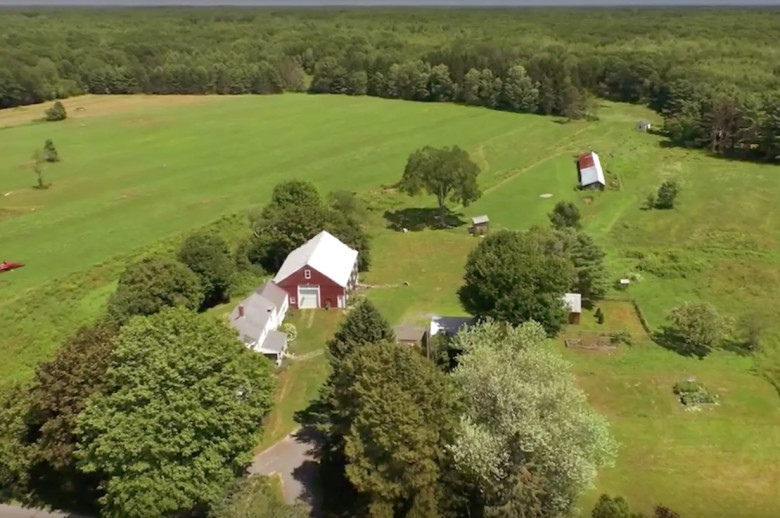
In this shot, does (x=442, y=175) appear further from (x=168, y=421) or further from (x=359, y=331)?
(x=168, y=421)

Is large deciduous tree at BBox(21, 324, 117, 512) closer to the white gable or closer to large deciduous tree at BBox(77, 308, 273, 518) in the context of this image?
large deciduous tree at BBox(77, 308, 273, 518)

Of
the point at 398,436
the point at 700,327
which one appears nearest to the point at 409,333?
the point at 398,436

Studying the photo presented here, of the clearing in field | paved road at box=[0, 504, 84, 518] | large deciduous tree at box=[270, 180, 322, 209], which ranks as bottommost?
the clearing in field

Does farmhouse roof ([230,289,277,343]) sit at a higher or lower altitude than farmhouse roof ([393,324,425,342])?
higher

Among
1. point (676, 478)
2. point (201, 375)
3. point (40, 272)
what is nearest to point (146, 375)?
point (201, 375)

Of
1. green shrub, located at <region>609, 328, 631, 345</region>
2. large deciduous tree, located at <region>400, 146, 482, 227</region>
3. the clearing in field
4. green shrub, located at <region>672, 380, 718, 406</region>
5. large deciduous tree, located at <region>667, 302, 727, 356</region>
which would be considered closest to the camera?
green shrub, located at <region>672, 380, 718, 406</region>

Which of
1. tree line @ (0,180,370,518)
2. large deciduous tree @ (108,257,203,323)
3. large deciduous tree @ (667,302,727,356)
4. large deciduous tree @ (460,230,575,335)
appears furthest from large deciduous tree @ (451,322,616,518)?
large deciduous tree @ (108,257,203,323)

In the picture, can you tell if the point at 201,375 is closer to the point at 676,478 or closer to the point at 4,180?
the point at 676,478
